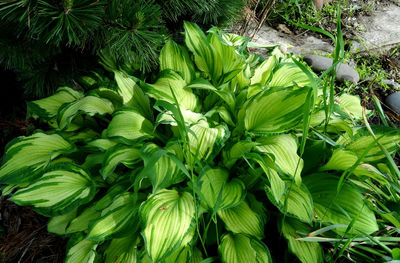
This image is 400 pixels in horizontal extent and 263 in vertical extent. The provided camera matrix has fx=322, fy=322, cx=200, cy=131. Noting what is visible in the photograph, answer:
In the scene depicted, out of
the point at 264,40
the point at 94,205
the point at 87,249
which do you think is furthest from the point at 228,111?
the point at 264,40

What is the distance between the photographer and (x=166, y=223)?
45.8 inches

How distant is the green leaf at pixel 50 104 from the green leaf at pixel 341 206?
48.8 inches

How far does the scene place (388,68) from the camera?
2523mm

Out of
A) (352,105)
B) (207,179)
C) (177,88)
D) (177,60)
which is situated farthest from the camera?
(352,105)

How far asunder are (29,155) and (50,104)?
287 millimetres

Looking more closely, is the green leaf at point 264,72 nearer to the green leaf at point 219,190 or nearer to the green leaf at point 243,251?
the green leaf at point 219,190

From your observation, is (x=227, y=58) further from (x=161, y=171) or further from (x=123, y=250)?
(x=123, y=250)

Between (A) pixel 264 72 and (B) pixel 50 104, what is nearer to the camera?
(B) pixel 50 104

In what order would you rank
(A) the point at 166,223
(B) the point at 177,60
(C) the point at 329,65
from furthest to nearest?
(C) the point at 329,65
(B) the point at 177,60
(A) the point at 166,223

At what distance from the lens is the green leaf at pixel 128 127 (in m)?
1.33

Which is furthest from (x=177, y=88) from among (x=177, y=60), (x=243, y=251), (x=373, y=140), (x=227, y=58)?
(x=373, y=140)

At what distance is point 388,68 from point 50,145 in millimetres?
2469

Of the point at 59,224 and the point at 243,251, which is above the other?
the point at 243,251

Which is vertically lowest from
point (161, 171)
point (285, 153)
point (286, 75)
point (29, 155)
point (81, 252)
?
point (81, 252)
